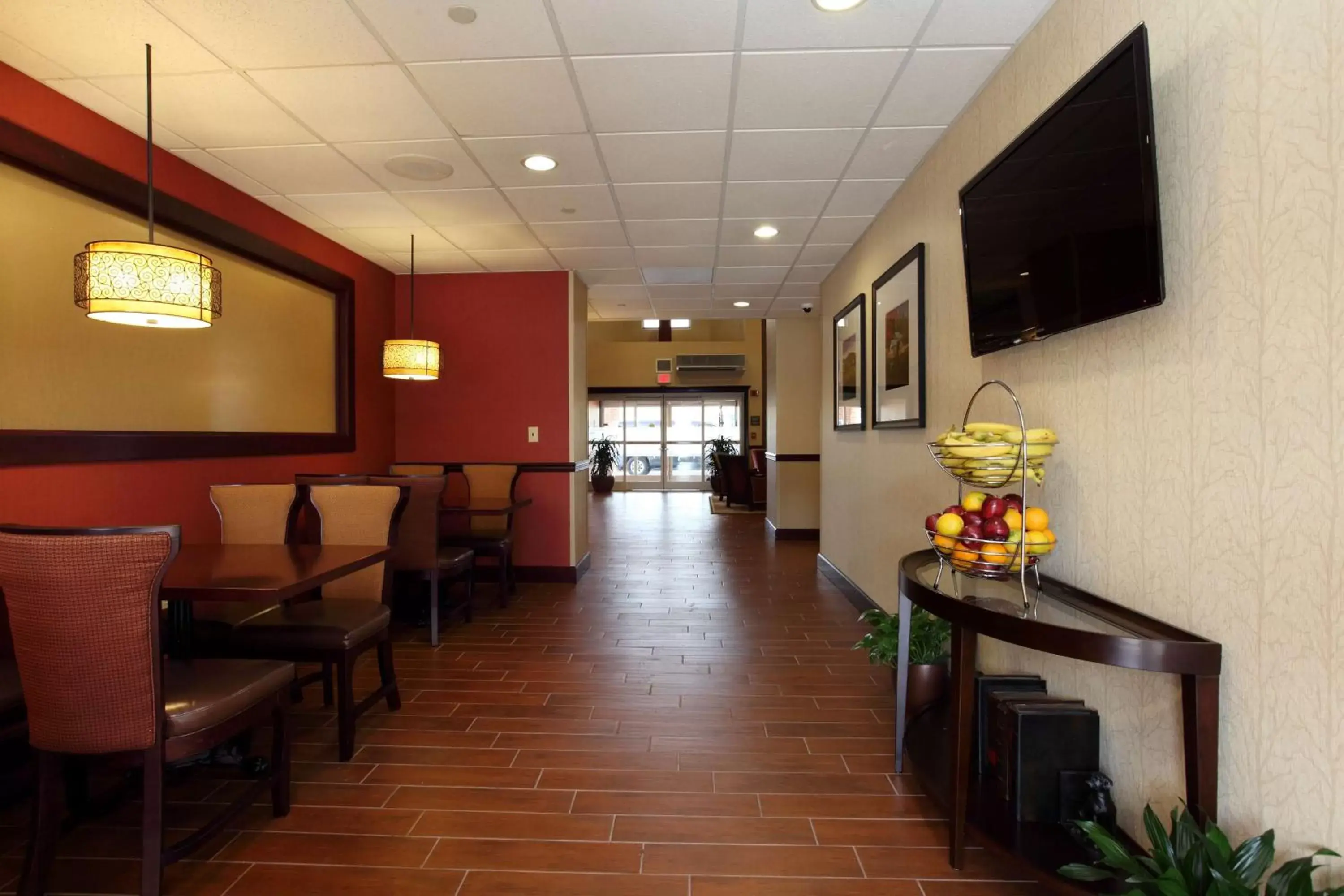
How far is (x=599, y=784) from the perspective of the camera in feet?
7.52

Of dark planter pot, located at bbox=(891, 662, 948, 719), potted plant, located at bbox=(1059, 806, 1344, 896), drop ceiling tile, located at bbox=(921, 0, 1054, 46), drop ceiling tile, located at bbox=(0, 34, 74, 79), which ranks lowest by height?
dark planter pot, located at bbox=(891, 662, 948, 719)

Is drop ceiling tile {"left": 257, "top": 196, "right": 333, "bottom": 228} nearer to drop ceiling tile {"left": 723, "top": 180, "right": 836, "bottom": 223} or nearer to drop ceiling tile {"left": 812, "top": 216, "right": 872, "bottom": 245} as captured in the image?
drop ceiling tile {"left": 723, "top": 180, "right": 836, "bottom": 223}

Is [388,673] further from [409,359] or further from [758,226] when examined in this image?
[758,226]

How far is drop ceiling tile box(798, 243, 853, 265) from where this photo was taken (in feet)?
15.5

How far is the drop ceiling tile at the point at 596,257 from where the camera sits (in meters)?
4.81

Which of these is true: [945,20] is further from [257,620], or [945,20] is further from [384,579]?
[257,620]

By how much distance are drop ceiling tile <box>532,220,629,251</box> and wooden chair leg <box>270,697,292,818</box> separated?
3.18 metres

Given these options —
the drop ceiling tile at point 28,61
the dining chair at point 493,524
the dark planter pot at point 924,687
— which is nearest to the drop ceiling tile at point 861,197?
the dark planter pot at point 924,687

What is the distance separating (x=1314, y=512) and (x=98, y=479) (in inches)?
155

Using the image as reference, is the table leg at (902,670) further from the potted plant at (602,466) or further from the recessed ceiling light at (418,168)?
the potted plant at (602,466)

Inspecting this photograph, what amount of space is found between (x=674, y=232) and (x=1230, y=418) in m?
3.49

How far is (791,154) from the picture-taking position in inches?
124

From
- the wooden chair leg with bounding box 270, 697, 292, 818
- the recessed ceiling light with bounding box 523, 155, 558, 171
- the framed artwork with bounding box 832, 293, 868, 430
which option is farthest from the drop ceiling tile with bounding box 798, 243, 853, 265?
the wooden chair leg with bounding box 270, 697, 292, 818

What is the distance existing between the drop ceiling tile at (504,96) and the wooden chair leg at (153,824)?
7.82 ft
